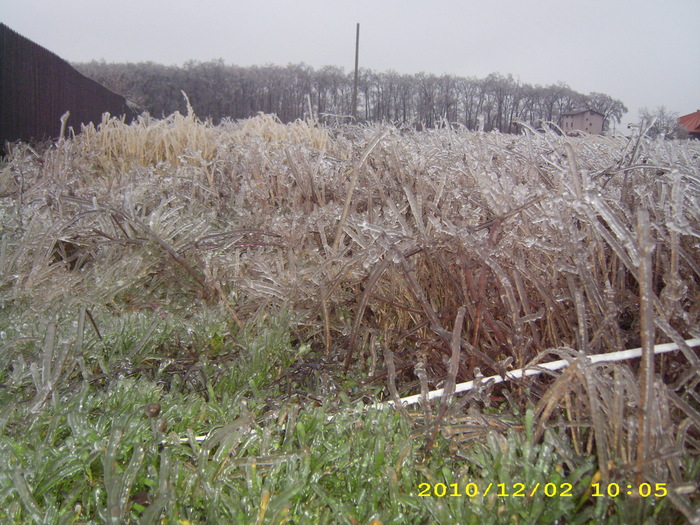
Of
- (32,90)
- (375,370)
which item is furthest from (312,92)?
(375,370)

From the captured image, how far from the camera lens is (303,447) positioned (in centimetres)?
89

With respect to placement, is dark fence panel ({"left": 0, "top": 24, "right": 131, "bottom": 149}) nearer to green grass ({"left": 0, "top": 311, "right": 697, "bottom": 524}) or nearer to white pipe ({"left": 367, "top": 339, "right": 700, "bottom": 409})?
green grass ({"left": 0, "top": 311, "right": 697, "bottom": 524})

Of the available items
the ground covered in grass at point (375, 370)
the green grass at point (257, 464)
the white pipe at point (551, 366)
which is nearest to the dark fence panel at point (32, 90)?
the ground covered in grass at point (375, 370)

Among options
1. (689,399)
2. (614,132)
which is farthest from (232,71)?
(689,399)

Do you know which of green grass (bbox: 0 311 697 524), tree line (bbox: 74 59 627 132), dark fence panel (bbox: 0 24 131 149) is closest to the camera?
green grass (bbox: 0 311 697 524)

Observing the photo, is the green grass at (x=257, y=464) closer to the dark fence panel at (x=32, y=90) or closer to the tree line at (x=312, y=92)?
the dark fence panel at (x=32, y=90)

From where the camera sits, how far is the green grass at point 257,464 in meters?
0.75

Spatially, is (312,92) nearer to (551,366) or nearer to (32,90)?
(32,90)

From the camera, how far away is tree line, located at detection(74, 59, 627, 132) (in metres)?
10.6

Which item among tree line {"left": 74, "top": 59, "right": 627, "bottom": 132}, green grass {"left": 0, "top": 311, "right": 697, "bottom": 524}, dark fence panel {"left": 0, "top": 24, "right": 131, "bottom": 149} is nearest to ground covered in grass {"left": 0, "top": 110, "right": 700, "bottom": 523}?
green grass {"left": 0, "top": 311, "right": 697, "bottom": 524}

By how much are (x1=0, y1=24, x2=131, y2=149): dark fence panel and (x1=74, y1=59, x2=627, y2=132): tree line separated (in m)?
6.78

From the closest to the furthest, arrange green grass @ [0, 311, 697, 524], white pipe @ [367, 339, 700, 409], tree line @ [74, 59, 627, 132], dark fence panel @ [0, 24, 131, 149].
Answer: green grass @ [0, 311, 697, 524] < white pipe @ [367, 339, 700, 409] < dark fence panel @ [0, 24, 131, 149] < tree line @ [74, 59, 627, 132]

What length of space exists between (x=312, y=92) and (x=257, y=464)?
21639mm

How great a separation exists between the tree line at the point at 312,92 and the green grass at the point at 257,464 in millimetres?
9387
